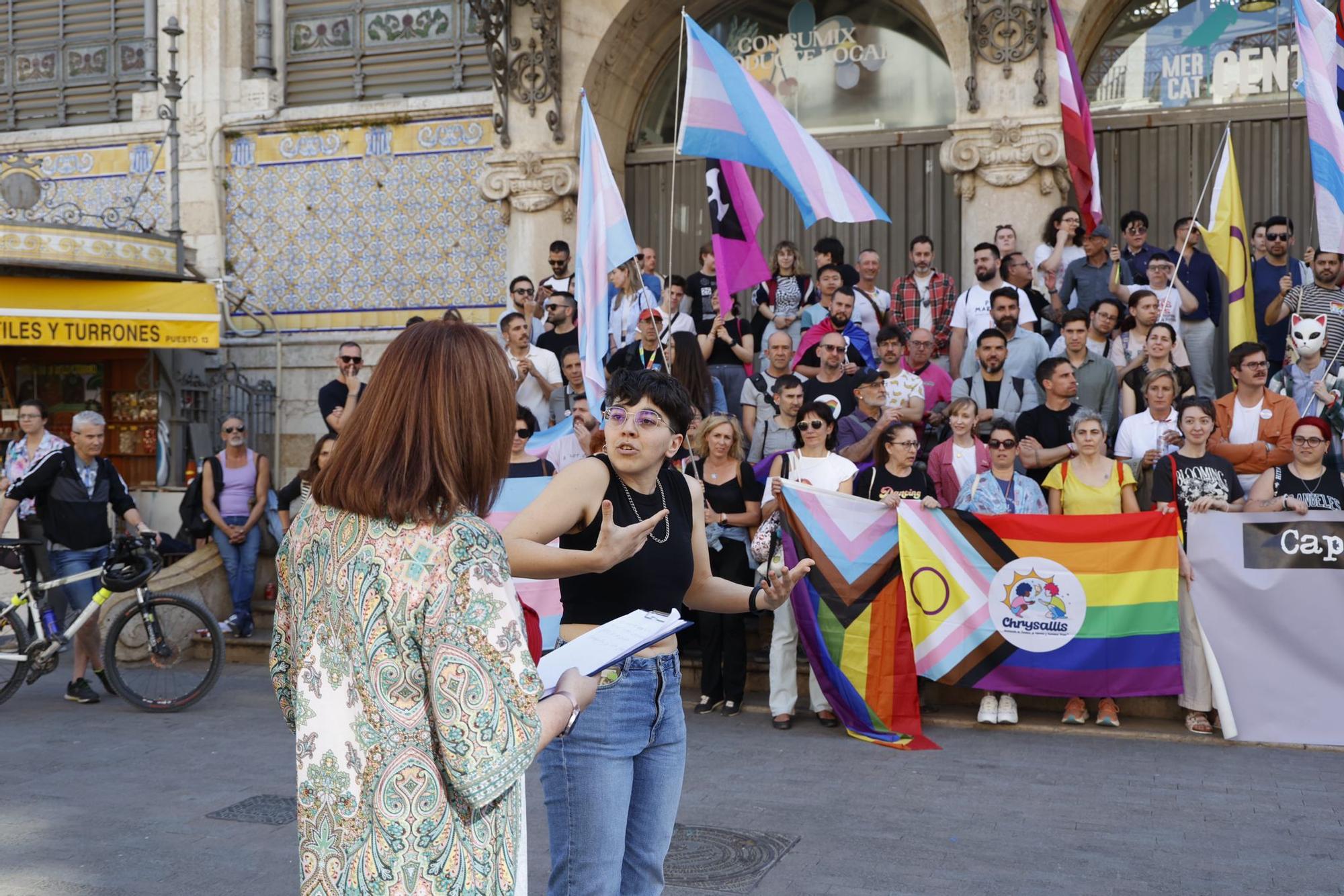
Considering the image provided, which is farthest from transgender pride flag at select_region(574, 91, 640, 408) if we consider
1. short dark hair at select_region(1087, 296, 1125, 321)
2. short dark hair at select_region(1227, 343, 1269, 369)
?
short dark hair at select_region(1227, 343, 1269, 369)

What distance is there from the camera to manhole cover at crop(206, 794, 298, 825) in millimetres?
6516

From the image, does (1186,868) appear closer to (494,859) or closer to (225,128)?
(494,859)

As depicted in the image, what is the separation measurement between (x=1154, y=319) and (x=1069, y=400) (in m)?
1.22

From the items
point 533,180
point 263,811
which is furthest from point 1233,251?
point 263,811

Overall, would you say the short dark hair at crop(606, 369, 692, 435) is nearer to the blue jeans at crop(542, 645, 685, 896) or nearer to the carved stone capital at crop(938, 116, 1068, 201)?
the blue jeans at crop(542, 645, 685, 896)

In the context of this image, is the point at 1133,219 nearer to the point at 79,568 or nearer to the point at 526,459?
the point at 526,459

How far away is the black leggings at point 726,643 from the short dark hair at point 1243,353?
12.1 ft

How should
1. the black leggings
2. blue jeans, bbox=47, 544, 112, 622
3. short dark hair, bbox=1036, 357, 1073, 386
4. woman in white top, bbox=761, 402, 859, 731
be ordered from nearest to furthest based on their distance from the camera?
woman in white top, bbox=761, 402, 859, 731
the black leggings
short dark hair, bbox=1036, 357, 1073, 386
blue jeans, bbox=47, 544, 112, 622

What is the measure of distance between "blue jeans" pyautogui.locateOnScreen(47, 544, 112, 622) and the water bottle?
0.21 metres

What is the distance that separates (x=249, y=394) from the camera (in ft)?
51.0

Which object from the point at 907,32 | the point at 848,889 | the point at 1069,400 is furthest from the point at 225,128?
the point at 848,889

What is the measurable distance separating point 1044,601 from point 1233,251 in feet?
12.0

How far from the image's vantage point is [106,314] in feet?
47.3

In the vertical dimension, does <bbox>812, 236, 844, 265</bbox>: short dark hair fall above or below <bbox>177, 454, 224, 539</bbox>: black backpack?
above
